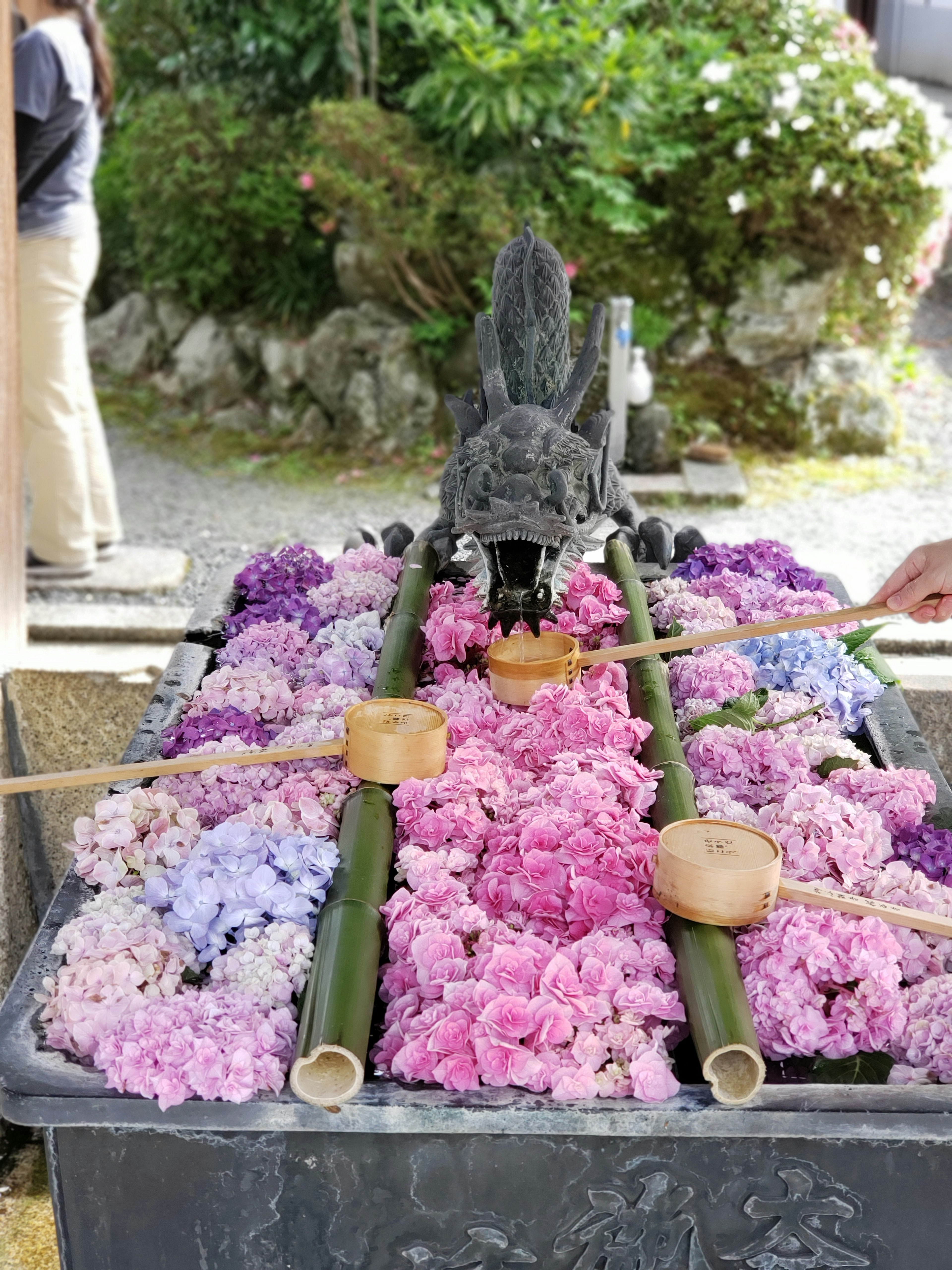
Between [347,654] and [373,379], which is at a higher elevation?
[347,654]

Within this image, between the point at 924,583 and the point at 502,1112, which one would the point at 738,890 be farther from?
the point at 924,583

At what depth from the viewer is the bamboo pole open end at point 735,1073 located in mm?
1687

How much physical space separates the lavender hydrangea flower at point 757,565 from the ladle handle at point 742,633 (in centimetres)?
65

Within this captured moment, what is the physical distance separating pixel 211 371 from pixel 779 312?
403cm

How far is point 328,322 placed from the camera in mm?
8523

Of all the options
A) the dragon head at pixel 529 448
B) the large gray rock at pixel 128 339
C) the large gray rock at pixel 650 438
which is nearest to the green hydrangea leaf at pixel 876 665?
the dragon head at pixel 529 448

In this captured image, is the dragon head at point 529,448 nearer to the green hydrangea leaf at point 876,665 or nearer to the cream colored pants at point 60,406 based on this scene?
the green hydrangea leaf at point 876,665

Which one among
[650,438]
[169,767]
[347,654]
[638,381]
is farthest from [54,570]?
[169,767]

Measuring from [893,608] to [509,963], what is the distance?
1.28 meters

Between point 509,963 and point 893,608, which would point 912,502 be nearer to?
point 893,608

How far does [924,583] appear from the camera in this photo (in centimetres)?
261

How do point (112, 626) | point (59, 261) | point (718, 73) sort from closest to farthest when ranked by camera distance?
point (112, 626) → point (59, 261) → point (718, 73)

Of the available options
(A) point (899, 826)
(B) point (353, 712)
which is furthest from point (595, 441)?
(A) point (899, 826)

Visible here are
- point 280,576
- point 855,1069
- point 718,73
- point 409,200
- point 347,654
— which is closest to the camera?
point 855,1069
